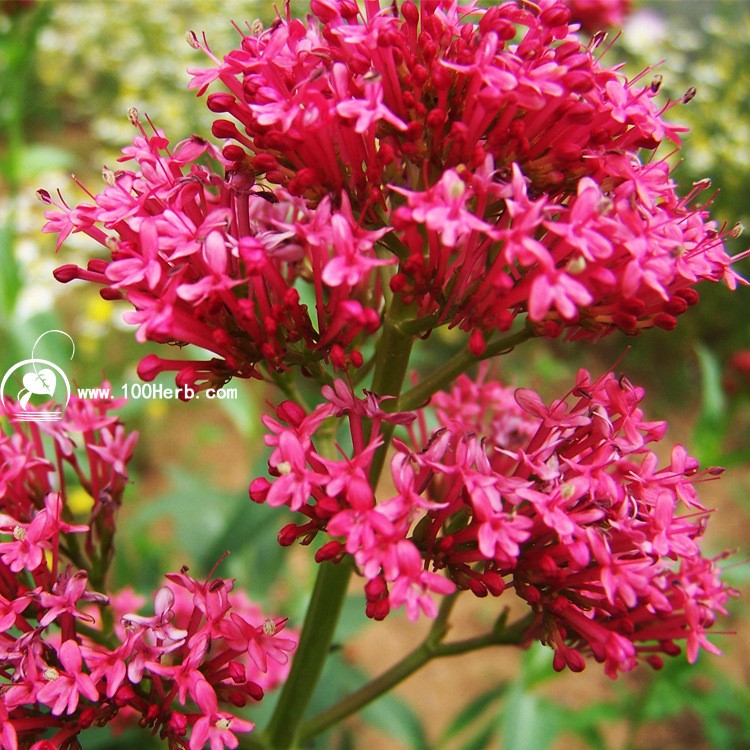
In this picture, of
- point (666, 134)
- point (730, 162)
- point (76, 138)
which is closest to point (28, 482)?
point (666, 134)

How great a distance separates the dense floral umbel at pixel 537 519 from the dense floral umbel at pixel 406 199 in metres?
0.10

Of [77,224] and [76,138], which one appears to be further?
[76,138]

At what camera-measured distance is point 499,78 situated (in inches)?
30.5

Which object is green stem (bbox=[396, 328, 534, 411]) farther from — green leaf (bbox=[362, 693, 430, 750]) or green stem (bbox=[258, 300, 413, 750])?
green leaf (bbox=[362, 693, 430, 750])

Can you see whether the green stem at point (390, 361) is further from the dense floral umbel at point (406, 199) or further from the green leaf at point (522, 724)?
the green leaf at point (522, 724)

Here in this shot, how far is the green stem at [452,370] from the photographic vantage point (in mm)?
861

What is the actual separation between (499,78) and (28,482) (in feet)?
2.48

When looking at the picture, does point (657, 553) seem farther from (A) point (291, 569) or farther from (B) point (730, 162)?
(B) point (730, 162)

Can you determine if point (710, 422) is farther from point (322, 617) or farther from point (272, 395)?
point (272, 395)

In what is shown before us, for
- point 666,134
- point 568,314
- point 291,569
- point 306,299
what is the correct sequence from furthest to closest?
1. point 291,569
2. point 306,299
3. point 666,134
4. point 568,314

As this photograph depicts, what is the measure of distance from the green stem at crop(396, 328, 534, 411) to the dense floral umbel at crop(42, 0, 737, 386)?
0.04 m

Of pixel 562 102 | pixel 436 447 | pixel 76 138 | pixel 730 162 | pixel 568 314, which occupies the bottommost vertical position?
pixel 76 138

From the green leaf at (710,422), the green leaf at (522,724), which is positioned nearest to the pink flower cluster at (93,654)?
the green leaf at (522,724)

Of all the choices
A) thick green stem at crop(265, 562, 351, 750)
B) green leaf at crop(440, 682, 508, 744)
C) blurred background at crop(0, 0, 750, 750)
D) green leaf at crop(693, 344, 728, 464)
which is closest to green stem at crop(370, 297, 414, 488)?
thick green stem at crop(265, 562, 351, 750)
